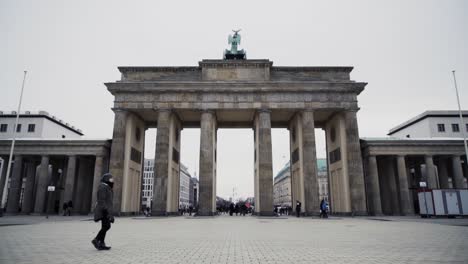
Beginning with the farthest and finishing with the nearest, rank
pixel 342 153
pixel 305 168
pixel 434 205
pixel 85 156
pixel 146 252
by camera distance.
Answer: pixel 85 156 < pixel 342 153 < pixel 305 168 < pixel 434 205 < pixel 146 252

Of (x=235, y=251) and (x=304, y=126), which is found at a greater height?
(x=304, y=126)

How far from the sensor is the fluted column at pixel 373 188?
120 feet

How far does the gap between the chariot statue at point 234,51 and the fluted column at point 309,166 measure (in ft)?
41.0

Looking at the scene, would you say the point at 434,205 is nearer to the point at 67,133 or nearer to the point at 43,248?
the point at 43,248

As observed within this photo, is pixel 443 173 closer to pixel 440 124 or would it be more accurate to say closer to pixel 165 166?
pixel 440 124

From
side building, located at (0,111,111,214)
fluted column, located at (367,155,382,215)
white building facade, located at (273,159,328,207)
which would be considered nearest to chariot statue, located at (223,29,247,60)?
side building, located at (0,111,111,214)

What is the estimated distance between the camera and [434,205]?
97.0 ft

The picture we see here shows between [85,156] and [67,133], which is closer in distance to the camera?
[85,156]

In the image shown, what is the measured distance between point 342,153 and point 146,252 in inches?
1301

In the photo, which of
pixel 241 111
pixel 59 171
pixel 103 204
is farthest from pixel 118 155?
pixel 103 204

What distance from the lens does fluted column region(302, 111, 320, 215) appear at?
3356cm

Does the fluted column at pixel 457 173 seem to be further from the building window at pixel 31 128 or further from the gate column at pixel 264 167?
the building window at pixel 31 128

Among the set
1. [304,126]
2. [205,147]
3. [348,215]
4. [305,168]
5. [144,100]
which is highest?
[144,100]

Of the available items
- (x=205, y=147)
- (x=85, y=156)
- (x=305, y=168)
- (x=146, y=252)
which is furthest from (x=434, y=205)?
(x=85, y=156)
